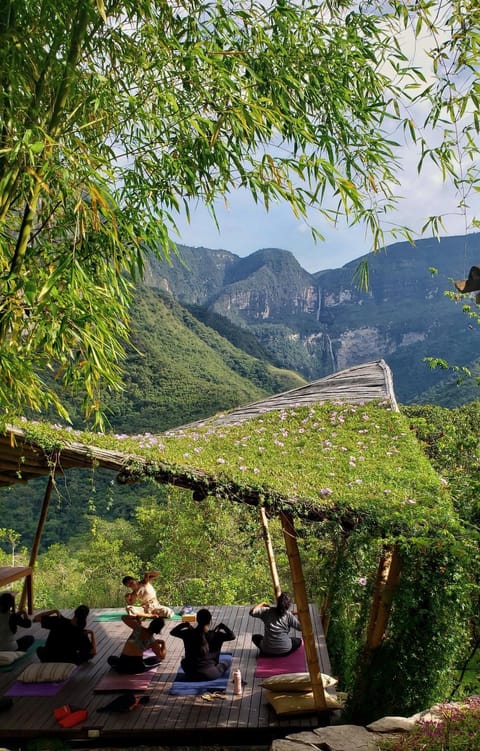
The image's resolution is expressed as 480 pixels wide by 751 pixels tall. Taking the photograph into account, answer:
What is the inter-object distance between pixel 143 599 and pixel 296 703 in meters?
1.83

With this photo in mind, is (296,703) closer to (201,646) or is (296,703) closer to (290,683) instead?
(290,683)

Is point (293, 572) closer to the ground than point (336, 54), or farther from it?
closer to the ground

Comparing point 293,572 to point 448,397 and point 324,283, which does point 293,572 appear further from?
point 324,283

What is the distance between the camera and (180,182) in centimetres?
370

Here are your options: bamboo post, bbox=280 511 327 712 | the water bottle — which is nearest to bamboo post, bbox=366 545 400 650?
bamboo post, bbox=280 511 327 712

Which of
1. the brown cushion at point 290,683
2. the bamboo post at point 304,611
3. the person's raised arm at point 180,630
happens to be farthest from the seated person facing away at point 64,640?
the bamboo post at point 304,611

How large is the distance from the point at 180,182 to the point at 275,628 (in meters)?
4.27

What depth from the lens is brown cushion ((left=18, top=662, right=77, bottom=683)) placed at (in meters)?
5.62

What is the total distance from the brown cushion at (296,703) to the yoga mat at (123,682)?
4.29 feet

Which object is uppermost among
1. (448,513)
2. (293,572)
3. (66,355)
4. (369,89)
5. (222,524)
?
(369,89)

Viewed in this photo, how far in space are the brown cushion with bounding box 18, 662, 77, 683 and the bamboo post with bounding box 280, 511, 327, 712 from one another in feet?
8.17

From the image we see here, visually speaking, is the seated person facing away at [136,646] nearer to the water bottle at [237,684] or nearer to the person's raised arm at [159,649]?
the person's raised arm at [159,649]

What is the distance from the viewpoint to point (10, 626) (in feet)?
21.3

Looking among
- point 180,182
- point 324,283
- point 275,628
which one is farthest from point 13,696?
point 324,283
